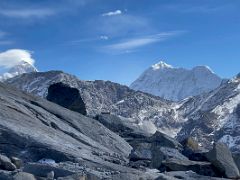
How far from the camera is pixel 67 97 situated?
204 ft

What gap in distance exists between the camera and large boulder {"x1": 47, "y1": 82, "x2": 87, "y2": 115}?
2362 inches

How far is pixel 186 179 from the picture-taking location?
34.1 meters

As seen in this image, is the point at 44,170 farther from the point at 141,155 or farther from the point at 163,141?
the point at 163,141

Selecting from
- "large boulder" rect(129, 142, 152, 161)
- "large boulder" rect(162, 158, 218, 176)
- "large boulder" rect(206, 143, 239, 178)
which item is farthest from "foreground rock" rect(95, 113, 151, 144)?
"large boulder" rect(206, 143, 239, 178)

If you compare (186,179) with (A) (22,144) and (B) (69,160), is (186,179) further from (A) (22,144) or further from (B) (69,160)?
(A) (22,144)

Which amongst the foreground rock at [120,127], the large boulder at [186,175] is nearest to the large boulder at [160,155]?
the large boulder at [186,175]

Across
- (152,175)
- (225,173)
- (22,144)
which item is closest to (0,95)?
(22,144)

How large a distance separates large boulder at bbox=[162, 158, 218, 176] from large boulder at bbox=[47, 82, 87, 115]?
23.2m

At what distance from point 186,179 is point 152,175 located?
2436 millimetres

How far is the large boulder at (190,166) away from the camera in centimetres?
3716

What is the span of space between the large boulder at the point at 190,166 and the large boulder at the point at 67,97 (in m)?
23.2

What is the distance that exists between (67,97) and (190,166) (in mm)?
27540

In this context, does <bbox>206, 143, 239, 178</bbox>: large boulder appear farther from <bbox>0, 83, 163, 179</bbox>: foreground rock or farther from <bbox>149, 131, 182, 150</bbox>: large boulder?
<bbox>149, 131, 182, 150</bbox>: large boulder

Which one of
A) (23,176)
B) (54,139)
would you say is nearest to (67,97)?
(54,139)
